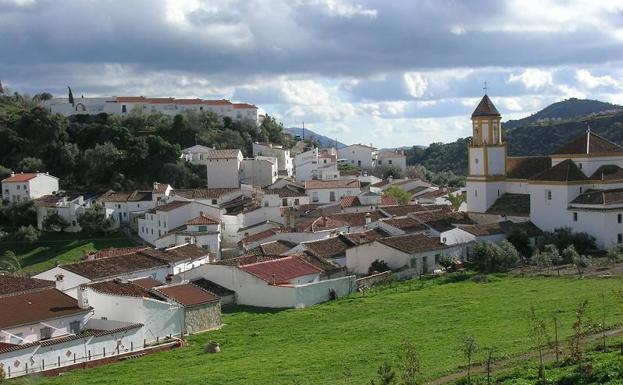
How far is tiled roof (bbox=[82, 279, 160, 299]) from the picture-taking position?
29.8 metres

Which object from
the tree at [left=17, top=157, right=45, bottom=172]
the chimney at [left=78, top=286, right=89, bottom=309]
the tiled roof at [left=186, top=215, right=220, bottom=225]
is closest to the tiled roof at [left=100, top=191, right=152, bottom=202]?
the tree at [left=17, top=157, right=45, bottom=172]

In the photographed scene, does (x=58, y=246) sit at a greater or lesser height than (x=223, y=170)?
lesser

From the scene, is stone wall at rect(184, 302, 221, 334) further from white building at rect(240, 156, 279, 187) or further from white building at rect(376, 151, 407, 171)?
white building at rect(376, 151, 407, 171)

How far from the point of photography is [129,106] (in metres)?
95.5

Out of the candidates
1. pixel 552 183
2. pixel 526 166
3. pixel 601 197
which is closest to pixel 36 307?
pixel 552 183

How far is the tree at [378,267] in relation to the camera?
39.8 m

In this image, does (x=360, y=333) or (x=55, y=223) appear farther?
(x=55, y=223)

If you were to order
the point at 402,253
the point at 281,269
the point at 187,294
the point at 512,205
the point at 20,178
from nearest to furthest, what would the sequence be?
1. the point at 187,294
2. the point at 281,269
3. the point at 402,253
4. the point at 512,205
5. the point at 20,178

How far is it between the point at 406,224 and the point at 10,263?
2641cm

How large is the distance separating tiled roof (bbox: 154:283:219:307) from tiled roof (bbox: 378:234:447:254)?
1154cm

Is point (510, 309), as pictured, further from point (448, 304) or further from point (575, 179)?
point (575, 179)

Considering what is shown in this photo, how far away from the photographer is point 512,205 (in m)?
49.4

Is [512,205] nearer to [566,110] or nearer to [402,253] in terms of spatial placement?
[402,253]

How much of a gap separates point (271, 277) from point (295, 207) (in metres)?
24.1
